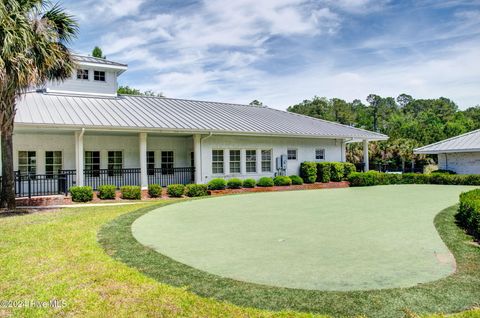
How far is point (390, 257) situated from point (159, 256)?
3660 millimetres

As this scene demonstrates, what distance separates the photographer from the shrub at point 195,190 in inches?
662

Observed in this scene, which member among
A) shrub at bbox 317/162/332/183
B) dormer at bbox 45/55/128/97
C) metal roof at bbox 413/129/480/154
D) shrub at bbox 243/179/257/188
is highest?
dormer at bbox 45/55/128/97

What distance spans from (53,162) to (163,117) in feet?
18.0

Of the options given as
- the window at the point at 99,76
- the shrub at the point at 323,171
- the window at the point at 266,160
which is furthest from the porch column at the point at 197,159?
the shrub at the point at 323,171

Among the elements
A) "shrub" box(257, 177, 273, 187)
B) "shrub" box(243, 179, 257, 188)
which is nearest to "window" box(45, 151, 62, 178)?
"shrub" box(243, 179, 257, 188)

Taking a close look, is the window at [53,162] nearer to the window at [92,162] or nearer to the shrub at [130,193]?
the window at [92,162]

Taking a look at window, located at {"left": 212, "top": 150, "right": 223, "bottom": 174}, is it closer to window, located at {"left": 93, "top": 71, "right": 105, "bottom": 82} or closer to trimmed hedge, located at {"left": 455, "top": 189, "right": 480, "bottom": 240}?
window, located at {"left": 93, "top": 71, "right": 105, "bottom": 82}

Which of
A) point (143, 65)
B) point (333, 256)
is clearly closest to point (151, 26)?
point (143, 65)

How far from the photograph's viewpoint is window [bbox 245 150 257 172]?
2092 centimetres

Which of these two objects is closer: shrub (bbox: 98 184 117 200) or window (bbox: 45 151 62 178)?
shrub (bbox: 98 184 117 200)

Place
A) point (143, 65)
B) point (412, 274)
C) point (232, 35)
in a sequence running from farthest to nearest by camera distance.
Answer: point (143, 65), point (232, 35), point (412, 274)

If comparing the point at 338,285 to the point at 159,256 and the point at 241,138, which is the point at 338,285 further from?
the point at 241,138

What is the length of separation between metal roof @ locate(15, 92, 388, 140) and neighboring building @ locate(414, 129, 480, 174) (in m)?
6.22

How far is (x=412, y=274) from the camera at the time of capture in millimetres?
4984
